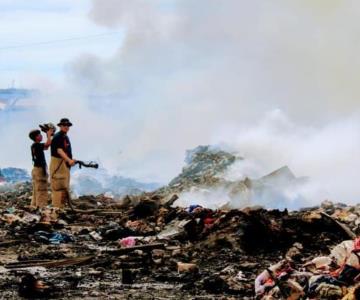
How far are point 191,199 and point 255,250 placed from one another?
8708 mm

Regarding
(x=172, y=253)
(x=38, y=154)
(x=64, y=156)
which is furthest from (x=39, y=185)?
(x=172, y=253)

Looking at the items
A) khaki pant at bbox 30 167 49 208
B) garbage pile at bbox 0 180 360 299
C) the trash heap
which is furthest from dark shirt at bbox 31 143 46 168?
garbage pile at bbox 0 180 360 299

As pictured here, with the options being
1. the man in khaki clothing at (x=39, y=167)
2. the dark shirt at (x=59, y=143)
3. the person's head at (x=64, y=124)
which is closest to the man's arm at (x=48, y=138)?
the man in khaki clothing at (x=39, y=167)

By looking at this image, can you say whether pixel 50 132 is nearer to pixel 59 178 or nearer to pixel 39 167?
pixel 39 167

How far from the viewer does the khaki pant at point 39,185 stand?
15.1 m

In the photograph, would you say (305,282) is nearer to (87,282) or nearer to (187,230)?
(87,282)

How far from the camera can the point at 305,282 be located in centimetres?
685

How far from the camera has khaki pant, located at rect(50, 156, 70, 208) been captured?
14.6m

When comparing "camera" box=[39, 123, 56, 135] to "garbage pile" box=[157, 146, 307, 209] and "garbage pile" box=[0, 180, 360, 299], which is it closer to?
"garbage pile" box=[0, 180, 360, 299]

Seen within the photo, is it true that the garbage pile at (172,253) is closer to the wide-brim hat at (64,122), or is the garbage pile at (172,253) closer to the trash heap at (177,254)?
the trash heap at (177,254)

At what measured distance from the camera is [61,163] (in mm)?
14594

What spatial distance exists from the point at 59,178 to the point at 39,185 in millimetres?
664

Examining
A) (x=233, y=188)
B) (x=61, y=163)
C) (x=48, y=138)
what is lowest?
(x=61, y=163)

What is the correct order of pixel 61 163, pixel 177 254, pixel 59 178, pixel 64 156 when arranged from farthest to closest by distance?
1. pixel 59 178
2. pixel 61 163
3. pixel 64 156
4. pixel 177 254
